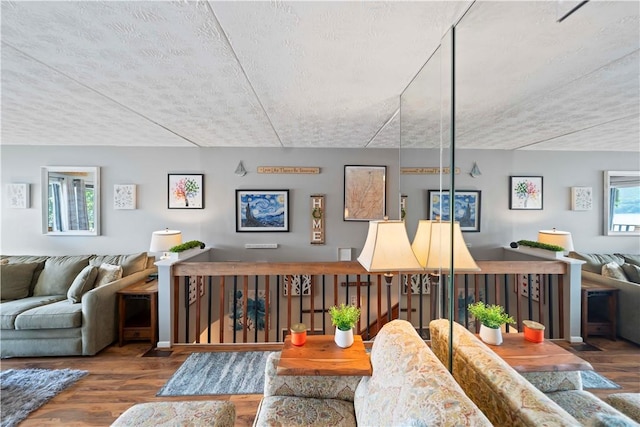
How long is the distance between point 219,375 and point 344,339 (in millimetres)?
1416

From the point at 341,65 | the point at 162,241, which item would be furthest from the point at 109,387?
the point at 341,65

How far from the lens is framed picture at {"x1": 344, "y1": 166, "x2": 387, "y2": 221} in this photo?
4.02m

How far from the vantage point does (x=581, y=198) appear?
693 mm

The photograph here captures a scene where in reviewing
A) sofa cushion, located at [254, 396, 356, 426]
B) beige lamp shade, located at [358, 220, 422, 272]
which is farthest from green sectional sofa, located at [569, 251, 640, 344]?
sofa cushion, located at [254, 396, 356, 426]

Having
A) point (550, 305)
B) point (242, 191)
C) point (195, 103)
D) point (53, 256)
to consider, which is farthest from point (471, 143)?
point (53, 256)

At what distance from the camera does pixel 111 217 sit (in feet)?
13.0

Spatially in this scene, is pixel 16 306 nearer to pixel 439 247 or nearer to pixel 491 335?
pixel 439 247

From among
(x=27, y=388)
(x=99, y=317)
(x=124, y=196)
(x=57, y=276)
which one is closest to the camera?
(x=27, y=388)

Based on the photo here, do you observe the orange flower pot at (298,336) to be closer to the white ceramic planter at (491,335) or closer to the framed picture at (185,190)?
the white ceramic planter at (491,335)

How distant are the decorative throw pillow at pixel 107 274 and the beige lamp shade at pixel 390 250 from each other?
3151 millimetres

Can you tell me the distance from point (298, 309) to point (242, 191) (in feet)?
6.50

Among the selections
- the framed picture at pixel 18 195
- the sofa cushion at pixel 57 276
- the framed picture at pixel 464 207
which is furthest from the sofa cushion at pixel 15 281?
the framed picture at pixel 464 207

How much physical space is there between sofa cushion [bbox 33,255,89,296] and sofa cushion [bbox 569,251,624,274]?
473 cm

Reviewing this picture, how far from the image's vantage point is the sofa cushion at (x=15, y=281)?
3.11m
